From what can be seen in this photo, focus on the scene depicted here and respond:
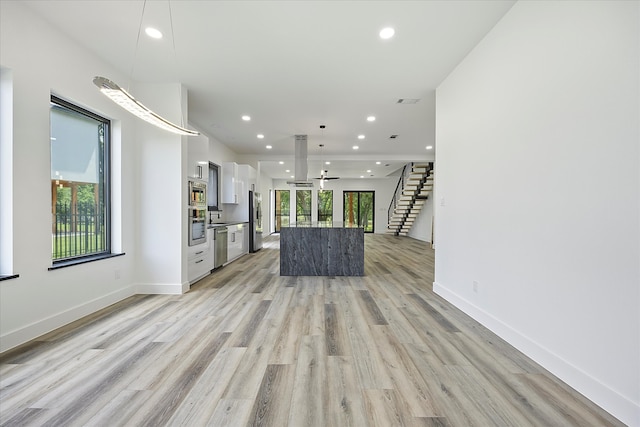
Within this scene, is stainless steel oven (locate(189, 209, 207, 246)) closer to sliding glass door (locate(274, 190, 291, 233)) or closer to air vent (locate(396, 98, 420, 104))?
air vent (locate(396, 98, 420, 104))

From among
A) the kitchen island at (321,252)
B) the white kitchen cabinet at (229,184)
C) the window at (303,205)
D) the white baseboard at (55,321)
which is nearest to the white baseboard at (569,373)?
the kitchen island at (321,252)

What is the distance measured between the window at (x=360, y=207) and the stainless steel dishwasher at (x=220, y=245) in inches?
357

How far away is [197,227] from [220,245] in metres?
1.11

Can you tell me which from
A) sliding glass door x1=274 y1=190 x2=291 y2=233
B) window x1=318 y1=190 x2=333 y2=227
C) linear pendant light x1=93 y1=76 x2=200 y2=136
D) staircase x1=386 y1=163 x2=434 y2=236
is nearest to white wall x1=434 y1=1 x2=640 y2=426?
linear pendant light x1=93 y1=76 x2=200 y2=136

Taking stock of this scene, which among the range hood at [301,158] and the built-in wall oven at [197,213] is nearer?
the built-in wall oven at [197,213]

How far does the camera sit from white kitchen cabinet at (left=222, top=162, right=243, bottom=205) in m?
7.14

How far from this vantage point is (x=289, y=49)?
120 inches

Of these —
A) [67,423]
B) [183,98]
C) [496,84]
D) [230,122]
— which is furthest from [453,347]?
[230,122]

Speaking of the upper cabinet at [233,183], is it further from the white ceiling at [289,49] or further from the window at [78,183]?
the window at [78,183]

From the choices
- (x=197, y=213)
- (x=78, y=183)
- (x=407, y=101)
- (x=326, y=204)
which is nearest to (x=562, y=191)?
(x=407, y=101)

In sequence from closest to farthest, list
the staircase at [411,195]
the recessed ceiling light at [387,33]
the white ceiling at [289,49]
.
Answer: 1. the white ceiling at [289,49]
2. the recessed ceiling light at [387,33]
3. the staircase at [411,195]

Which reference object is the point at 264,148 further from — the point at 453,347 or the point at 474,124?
the point at 453,347

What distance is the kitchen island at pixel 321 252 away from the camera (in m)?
5.16

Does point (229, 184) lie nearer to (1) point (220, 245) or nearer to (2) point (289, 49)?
(1) point (220, 245)
